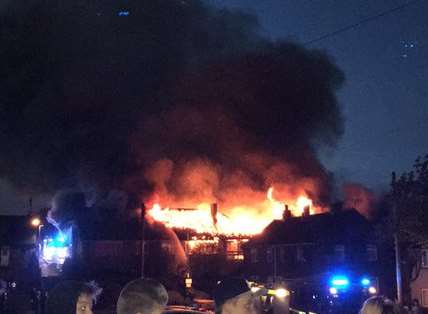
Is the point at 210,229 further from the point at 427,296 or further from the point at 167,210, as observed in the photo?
the point at 427,296

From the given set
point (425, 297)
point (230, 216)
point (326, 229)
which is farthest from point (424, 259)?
point (230, 216)

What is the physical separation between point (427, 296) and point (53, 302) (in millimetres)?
31053

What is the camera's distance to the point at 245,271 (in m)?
46.1

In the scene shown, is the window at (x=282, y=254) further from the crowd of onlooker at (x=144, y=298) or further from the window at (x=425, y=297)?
the crowd of onlooker at (x=144, y=298)

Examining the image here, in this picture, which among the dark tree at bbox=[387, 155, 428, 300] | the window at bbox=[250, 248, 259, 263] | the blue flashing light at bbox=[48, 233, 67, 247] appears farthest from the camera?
the window at bbox=[250, 248, 259, 263]

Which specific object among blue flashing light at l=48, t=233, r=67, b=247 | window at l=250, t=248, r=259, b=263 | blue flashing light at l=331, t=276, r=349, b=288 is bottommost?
blue flashing light at l=331, t=276, r=349, b=288

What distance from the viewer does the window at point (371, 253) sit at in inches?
1484

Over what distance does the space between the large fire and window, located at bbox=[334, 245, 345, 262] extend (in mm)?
11823

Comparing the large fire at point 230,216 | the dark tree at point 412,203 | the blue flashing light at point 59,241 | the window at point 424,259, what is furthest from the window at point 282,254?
the dark tree at point 412,203

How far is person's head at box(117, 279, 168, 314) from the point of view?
17.6 feet

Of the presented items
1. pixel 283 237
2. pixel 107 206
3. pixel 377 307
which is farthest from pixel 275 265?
pixel 377 307

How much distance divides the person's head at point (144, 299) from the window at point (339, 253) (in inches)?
1323

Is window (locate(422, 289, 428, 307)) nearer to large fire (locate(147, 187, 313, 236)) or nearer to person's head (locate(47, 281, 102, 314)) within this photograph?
large fire (locate(147, 187, 313, 236))

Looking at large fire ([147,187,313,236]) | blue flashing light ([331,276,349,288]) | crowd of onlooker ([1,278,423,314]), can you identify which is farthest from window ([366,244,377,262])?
crowd of onlooker ([1,278,423,314])
